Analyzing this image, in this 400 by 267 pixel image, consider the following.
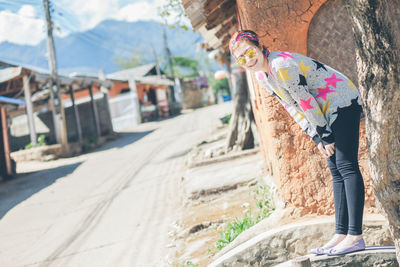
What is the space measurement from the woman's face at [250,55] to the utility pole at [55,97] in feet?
47.0

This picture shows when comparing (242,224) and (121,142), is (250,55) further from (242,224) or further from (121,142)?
(121,142)

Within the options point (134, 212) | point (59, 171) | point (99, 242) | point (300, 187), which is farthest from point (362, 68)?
point (59, 171)

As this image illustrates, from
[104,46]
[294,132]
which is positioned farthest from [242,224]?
→ [104,46]

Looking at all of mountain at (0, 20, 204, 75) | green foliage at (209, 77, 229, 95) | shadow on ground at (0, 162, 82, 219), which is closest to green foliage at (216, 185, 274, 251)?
shadow on ground at (0, 162, 82, 219)

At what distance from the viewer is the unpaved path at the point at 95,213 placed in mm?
4882

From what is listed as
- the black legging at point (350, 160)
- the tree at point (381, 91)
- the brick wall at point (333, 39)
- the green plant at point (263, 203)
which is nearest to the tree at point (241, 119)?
the green plant at point (263, 203)

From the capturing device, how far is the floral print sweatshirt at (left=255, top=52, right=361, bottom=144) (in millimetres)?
2555

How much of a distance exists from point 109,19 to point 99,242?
163m

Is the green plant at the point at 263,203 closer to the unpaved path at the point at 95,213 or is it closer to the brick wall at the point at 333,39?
the unpaved path at the point at 95,213

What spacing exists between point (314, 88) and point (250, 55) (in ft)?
1.57

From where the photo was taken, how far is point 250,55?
2656mm

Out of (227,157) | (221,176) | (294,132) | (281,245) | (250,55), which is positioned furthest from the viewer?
(227,157)

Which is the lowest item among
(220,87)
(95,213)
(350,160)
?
(95,213)

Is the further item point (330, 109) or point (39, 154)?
point (39, 154)
